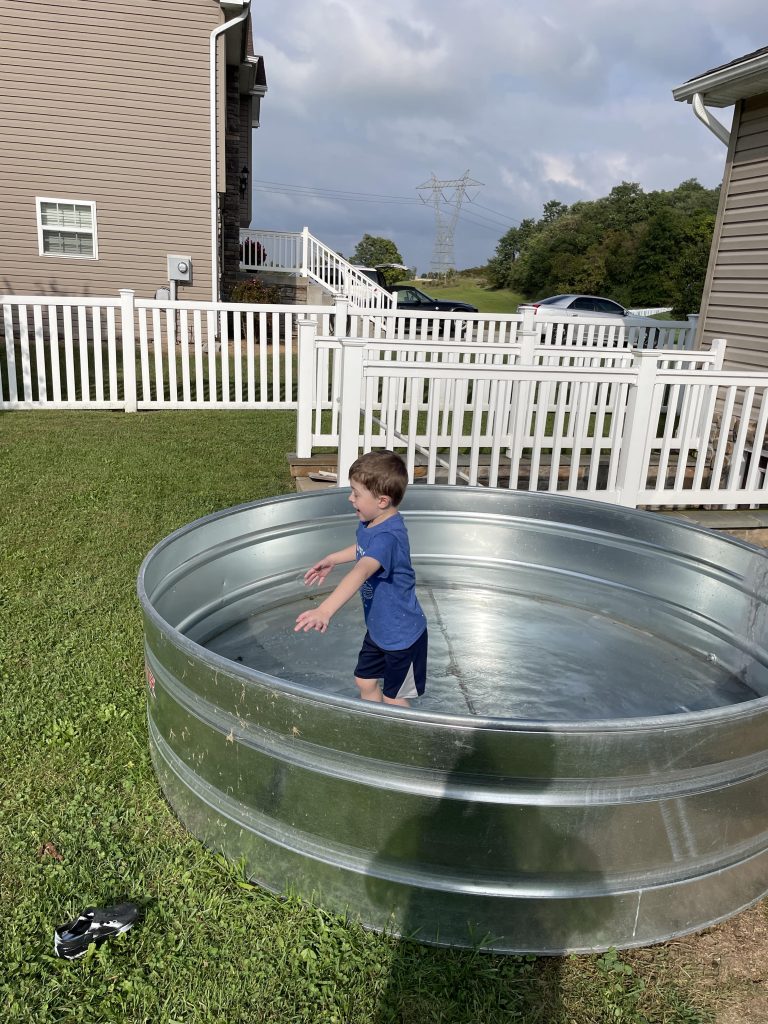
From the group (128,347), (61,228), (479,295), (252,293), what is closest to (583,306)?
(252,293)

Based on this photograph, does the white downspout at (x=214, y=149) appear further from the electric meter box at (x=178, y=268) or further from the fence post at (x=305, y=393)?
the fence post at (x=305, y=393)

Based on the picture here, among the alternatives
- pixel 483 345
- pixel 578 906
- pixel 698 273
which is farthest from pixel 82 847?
pixel 698 273

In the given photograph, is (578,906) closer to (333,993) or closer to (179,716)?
(333,993)

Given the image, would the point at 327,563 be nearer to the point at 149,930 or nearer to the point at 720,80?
the point at 149,930

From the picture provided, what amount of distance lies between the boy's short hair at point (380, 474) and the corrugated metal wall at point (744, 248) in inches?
299

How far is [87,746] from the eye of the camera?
3.01m

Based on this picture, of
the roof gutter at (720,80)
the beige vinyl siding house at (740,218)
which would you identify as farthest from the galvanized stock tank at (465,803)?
the roof gutter at (720,80)

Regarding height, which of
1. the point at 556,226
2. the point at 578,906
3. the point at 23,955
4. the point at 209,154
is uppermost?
the point at 556,226

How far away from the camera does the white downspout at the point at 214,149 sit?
15.1 meters

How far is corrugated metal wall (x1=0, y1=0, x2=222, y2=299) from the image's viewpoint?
1491 cm

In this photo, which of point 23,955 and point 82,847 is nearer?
point 23,955

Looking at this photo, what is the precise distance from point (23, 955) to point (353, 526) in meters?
2.70

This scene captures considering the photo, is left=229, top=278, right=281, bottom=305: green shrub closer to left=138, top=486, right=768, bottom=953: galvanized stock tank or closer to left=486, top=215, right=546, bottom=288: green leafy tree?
left=138, top=486, right=768, bottom=953: galvanized stock tank

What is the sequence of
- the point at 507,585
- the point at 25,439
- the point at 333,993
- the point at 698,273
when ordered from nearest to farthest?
the point at 333,993 → the point at 507,585 → the point at 25,439 → the point at 698,273
